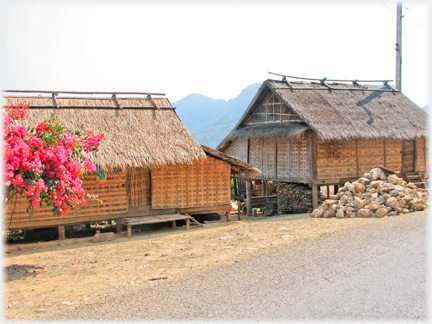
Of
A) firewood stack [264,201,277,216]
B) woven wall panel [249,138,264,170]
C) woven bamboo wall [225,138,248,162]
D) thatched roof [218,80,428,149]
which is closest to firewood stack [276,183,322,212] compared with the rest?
firewood stack [264,201,277,216]

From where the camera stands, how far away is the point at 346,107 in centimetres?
1627

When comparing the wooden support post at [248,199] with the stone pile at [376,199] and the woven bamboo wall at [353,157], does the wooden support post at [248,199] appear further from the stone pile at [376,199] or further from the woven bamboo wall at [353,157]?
the stone pile at [376,199]

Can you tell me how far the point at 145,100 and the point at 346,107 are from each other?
8.70 meters

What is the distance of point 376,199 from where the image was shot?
→ 1184 centimetres

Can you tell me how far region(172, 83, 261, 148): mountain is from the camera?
284 feet

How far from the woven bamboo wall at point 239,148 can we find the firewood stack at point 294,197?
2809 mm

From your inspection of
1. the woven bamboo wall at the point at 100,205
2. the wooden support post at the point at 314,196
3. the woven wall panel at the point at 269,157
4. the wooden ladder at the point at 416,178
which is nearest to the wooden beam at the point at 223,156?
the woven bamboo wall at the point at 100,205

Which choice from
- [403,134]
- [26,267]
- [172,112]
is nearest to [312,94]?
[403,134]

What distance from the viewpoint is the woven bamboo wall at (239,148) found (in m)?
19.0

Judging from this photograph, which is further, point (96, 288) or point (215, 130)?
point (215, 130)

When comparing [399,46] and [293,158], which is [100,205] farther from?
[399,46]

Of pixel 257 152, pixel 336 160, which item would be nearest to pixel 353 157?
pixel 336 160

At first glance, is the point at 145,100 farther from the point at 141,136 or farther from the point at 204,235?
the point at 204,235

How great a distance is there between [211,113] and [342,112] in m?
85.4
